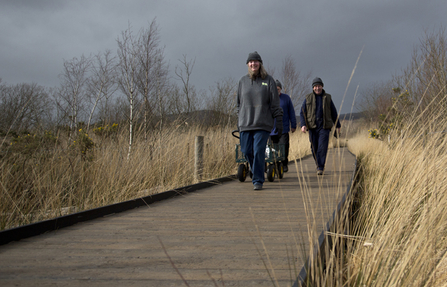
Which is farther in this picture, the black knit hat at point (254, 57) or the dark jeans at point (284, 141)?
the dark jeans at point (284, 141)

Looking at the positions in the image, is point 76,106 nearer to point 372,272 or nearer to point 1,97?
point 372,272

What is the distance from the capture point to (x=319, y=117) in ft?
27.9

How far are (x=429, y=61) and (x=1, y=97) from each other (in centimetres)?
1881

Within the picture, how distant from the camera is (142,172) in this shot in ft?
21.3

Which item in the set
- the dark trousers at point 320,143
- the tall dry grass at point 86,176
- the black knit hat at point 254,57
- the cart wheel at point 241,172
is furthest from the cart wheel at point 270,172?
the black knit hat at point 254,57

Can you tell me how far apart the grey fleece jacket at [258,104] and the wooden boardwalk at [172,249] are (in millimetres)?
2021

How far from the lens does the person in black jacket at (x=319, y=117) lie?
8359 millimetres

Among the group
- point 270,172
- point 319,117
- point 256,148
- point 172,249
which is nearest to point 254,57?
point 256,148

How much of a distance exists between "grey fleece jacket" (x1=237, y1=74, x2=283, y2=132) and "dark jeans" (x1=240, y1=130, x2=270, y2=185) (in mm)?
133

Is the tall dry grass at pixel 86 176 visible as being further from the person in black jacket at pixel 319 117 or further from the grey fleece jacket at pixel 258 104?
the person in black jacket at pixel 319 117

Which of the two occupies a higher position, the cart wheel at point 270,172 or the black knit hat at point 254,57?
the black knit hat at point 254,57

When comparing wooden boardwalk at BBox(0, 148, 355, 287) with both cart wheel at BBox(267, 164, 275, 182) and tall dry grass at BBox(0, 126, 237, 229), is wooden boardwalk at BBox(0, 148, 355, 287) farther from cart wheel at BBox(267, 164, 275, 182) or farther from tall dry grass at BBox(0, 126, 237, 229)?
cart wheel at BBox(267, 164, 275, 182)

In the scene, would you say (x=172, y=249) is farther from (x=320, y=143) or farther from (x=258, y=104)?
(x=320, y=143)

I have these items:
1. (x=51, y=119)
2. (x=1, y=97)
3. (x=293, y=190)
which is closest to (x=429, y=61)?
(x=293, y=190)
